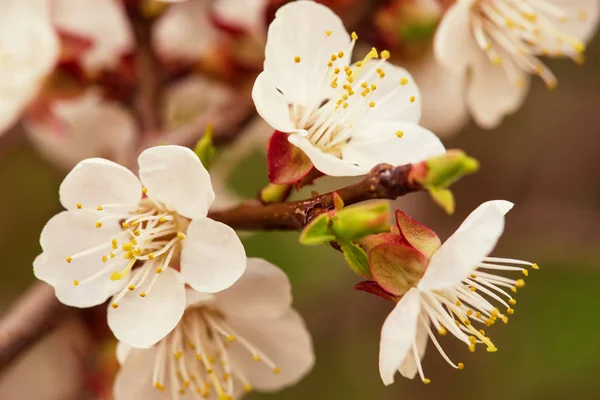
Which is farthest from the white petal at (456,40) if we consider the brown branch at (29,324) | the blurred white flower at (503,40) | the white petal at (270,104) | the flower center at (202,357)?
the brown branch at (29,324)

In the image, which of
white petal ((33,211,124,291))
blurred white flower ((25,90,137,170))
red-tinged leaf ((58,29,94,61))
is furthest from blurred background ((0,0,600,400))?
white petal ((33,211,124,291))

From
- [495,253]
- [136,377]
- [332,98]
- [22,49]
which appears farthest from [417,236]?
[495,253]

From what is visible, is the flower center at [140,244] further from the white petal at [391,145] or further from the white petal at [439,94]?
the white petal at [439,94]

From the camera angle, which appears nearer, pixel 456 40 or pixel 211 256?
pixel 211 256

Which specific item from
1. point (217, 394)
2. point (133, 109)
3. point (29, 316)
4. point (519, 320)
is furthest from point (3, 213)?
point (519, 320)

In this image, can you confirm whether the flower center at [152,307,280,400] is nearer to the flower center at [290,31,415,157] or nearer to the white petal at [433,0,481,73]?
the flower center at [290,31,415,157]

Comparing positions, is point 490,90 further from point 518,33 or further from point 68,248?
point 68,248
